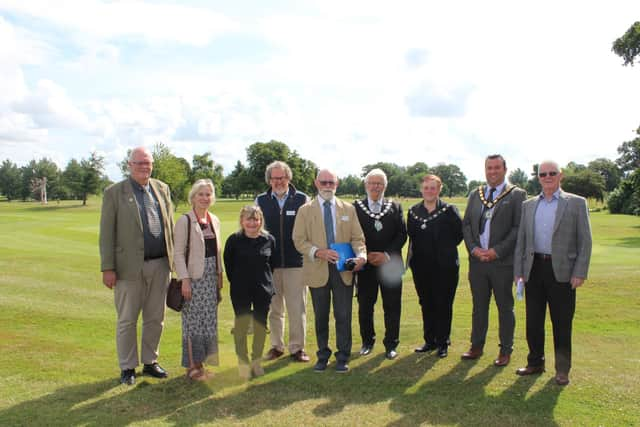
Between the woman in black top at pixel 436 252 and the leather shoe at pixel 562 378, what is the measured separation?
1.42m

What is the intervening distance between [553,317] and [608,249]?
17.5 metres

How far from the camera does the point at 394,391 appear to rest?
18.1 feet

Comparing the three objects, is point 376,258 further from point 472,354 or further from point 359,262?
point 472,354

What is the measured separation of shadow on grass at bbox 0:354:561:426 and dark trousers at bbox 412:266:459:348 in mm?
669

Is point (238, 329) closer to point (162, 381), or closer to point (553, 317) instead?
point (162, 381)

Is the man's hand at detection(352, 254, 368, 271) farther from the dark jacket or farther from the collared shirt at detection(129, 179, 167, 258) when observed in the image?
the collared shirt at detection(129, 179, 167, 258)

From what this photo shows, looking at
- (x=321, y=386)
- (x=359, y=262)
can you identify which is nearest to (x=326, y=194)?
(x=359, y=262)

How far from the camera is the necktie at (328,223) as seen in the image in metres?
6.32

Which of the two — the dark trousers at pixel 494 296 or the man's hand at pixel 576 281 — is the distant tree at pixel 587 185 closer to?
the dark trousers at pixel 494 296

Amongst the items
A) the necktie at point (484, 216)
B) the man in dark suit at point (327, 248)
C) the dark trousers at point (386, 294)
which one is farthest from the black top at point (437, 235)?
the man in dark suit at point (327, 248)

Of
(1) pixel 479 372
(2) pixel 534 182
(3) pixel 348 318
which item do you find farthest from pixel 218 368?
(2) pixel 534 182

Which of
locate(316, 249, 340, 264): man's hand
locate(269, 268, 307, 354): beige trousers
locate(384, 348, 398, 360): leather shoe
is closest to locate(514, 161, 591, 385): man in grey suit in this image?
locate(384, 348, 398, 360): leather shoe

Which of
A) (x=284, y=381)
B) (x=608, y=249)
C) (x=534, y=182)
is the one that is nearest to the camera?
(x=284, y=381)

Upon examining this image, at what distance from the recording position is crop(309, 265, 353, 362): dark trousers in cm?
632
